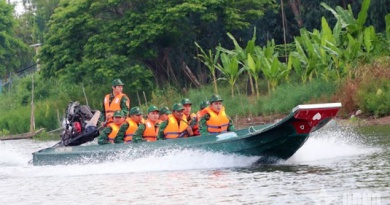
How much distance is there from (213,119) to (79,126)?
3.69 m

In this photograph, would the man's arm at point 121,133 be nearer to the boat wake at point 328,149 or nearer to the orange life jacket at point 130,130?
the orange life jacket at point 130,130

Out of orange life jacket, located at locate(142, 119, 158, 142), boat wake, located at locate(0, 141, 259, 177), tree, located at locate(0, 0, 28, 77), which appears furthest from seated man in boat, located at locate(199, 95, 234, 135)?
tree, located at locate(0, 0, 28, 77)

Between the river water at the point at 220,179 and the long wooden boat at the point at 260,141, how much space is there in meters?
0.17

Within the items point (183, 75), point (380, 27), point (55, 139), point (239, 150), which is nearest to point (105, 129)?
point (239, 150)

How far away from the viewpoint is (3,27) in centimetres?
5391

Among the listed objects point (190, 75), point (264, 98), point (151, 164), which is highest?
point (190, 75)

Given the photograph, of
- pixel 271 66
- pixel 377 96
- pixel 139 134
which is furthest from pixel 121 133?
pixel 271 66

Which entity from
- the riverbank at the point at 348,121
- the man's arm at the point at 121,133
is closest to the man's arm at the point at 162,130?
the man's arm at the point at 121,133

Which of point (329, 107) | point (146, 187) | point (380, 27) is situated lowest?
point (146, 187)

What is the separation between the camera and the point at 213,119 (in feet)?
59.6

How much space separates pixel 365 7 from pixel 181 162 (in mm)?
10698

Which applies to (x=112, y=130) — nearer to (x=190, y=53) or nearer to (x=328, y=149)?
(x=328, y=149)

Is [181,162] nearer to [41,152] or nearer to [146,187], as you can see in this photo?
[146,187]

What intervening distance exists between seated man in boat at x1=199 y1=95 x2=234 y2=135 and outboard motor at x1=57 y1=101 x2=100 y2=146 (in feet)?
10.7
